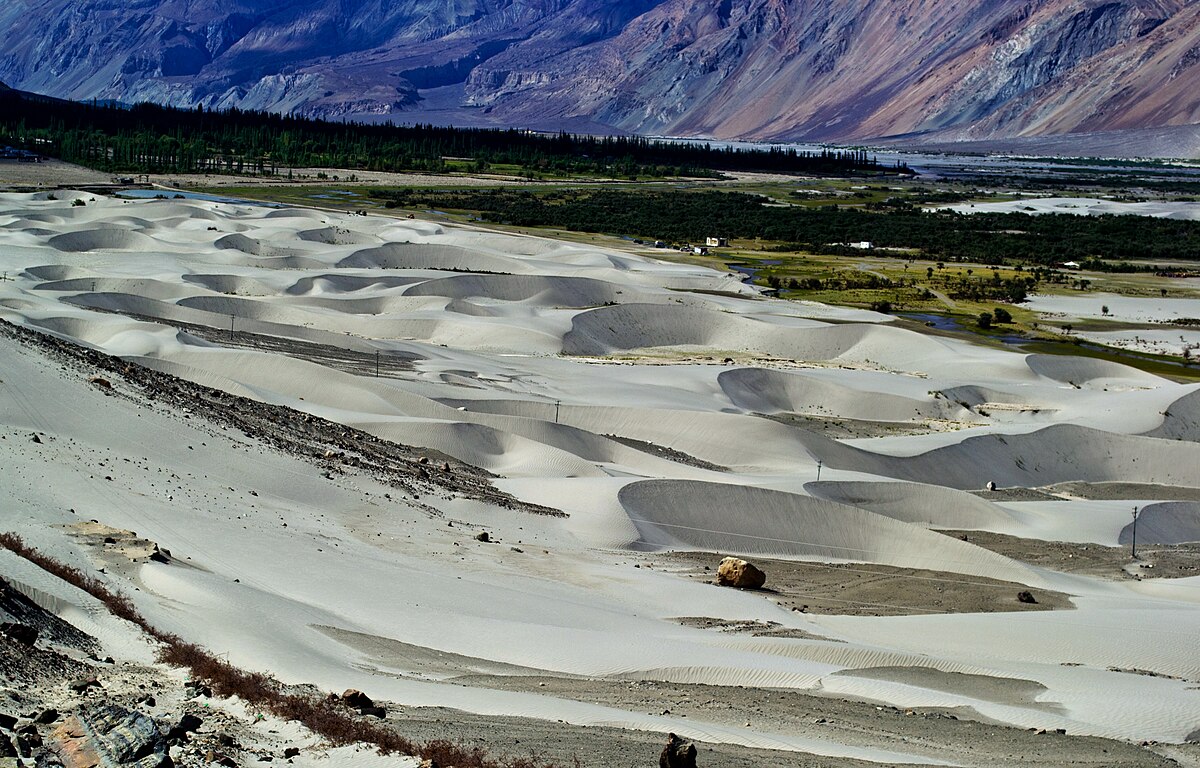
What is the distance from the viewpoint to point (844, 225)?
10388cm

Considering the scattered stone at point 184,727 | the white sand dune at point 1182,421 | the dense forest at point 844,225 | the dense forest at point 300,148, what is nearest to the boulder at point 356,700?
the scattered stone at point 184,727

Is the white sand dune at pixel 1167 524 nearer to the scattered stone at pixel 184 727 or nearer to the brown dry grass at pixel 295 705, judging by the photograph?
the brown dry grass at pixel 295 705

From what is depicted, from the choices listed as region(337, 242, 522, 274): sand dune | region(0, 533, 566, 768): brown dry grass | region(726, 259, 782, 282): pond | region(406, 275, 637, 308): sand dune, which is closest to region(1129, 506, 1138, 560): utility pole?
region(0, 533, 566, 768): brown dry grass

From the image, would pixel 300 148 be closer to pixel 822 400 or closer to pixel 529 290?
pixel 529 290

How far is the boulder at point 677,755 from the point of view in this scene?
12.6m

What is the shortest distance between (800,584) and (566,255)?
56106 millimetres

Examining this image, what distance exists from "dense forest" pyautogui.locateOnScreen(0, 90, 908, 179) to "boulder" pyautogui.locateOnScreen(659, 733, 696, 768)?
12651cm

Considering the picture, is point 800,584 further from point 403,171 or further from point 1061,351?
point 403,171

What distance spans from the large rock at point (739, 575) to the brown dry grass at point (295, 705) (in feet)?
37.1

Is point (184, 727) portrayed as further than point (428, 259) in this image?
No

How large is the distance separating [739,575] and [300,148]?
13915 cm

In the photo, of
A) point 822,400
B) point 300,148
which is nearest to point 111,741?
point 822,400

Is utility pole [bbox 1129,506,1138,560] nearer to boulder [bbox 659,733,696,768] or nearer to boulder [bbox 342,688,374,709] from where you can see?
boulder [bbox 659,733,696,768]

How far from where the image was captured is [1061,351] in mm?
57344
